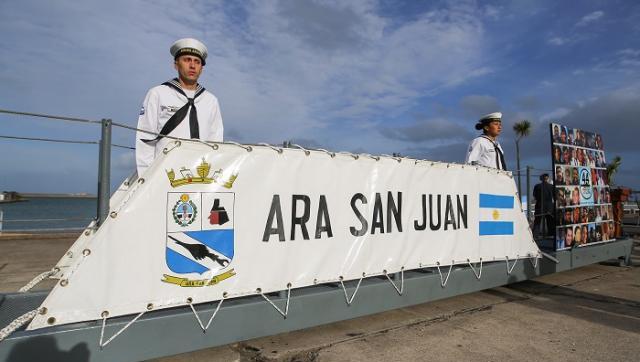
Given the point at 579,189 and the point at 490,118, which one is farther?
the point at 579,189

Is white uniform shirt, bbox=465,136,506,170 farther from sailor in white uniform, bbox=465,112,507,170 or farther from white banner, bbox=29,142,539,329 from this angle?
white banner, bbox=29,142,539,329

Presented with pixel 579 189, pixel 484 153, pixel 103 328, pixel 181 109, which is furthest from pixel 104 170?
pixel 579 189

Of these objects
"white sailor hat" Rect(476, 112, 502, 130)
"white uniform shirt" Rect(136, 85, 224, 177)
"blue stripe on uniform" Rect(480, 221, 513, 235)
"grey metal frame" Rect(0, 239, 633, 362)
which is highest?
"white sailor hat" Rect(476, 112, 502, 130)

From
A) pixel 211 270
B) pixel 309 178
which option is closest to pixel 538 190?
pixel 309 178

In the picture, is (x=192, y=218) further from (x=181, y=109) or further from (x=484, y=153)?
(x=484, y=153)

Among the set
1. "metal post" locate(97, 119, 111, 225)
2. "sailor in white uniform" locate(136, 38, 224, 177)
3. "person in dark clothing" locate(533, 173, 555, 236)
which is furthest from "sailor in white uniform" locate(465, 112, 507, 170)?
"metal post" locate(97, 119, 111, 225)

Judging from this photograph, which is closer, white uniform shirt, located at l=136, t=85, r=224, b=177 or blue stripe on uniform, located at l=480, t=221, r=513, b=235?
white uniform shirt, located at l=136, t=85, r=224, b=177

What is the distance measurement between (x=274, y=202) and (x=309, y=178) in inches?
16.6

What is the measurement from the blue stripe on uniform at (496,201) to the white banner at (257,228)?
13.4 inches

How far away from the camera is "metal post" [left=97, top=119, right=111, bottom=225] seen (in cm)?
279

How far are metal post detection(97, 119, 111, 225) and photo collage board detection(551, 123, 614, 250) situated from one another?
597cm

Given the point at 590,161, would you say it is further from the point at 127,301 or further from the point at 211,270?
the point at 127,301

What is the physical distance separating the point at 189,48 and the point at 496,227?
13.8 ft

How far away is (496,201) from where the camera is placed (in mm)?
5215
